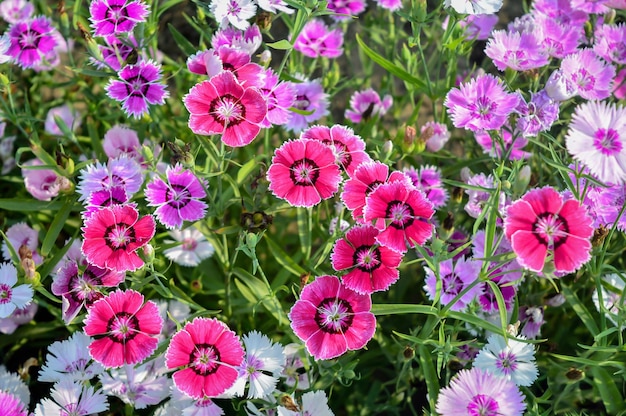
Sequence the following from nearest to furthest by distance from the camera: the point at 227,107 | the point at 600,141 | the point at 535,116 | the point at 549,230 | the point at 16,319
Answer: the point at 549,230 < the point at 600,141 < the point at 227,107 < the point at 535,116 < the point at 16,319

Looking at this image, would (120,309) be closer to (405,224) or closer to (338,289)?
(338,289)

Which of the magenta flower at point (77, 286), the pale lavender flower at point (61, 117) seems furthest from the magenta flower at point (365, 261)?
the pale lavender flower at point (61, 117)

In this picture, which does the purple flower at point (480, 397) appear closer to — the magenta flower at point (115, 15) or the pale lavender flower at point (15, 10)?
the magenta flower at point (115, 15)

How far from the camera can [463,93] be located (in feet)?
5.88

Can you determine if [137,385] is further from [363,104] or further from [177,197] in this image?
[363,104]

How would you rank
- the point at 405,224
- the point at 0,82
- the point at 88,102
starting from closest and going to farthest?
the point at 405,224
the point at 0,82
the point at 88,102

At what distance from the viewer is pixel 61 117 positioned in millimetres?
2455

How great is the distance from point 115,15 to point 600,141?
1.27 metres

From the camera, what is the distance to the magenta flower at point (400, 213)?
4.84 feet

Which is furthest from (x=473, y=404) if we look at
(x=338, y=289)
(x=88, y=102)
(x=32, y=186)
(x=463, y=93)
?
(x=88, y=102)

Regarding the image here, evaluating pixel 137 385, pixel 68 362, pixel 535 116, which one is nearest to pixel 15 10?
pixel 68 362

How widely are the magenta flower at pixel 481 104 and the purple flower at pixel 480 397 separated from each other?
612mm

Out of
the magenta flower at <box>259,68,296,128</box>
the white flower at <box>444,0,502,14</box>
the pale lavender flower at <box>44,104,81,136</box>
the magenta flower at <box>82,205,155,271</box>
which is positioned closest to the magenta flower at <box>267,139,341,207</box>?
the magenta flower at <box>259,68,296,128</box>

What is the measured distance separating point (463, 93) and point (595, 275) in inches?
22.6
